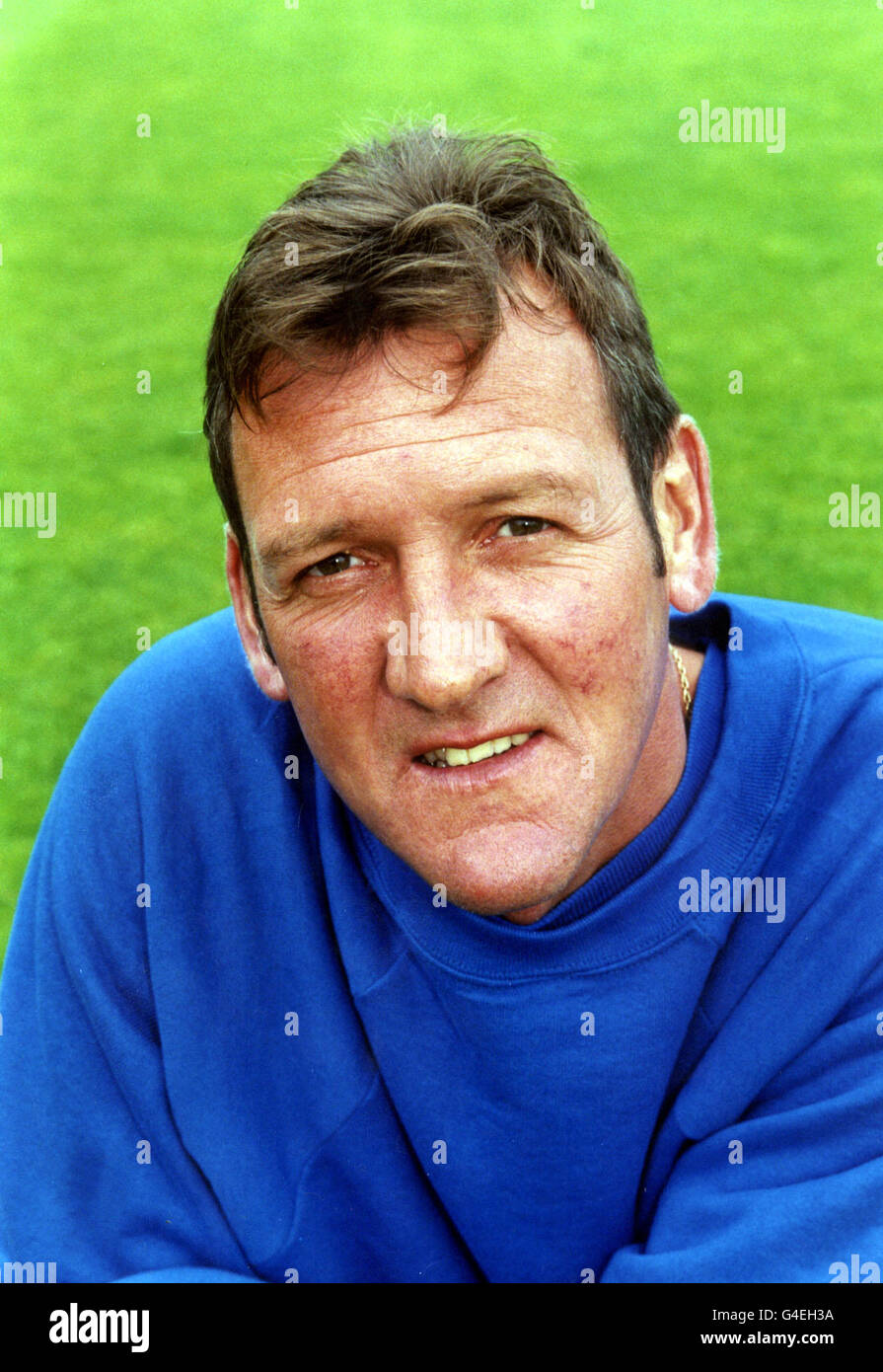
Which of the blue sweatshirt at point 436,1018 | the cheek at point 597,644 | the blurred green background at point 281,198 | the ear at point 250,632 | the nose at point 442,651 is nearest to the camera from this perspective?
the nose at point 442,651

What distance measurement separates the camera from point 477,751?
5.94ft

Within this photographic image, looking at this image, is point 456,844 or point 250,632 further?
point 250,632

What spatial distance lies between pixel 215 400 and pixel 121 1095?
43.1 inches

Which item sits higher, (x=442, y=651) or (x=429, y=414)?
(x=429, y=414)

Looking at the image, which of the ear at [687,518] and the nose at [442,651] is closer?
the nose at [442,651]

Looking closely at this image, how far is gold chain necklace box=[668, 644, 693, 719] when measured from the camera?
86.0 inches

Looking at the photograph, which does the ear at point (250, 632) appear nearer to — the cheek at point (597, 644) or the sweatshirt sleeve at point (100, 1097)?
the sweatshirt sleeve at point (100, 1097)

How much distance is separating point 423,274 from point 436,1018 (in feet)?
3.41

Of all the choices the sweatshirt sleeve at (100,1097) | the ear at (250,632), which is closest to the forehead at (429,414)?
the ear at (250,632)

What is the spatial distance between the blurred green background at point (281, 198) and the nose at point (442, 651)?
2763mm

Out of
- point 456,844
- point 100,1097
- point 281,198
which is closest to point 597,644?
point 456,844

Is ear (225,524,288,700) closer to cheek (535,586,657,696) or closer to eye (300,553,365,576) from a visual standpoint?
eye (300,553,365,576)

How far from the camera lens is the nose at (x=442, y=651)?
1.70 meters

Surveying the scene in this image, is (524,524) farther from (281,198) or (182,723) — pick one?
(281,198)
